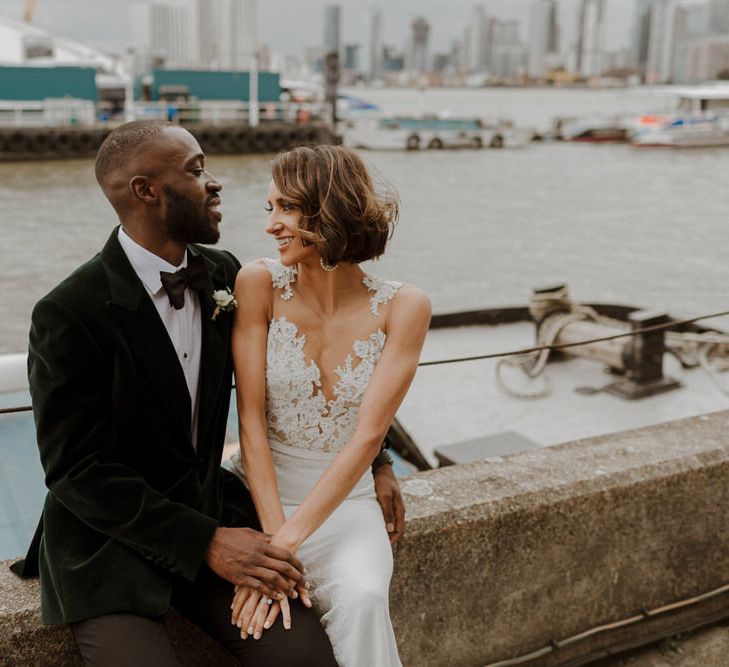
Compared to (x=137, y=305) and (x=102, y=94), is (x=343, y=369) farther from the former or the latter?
(x=102, y=94)

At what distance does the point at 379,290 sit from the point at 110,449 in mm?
694

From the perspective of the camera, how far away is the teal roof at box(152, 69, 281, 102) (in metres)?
39.6

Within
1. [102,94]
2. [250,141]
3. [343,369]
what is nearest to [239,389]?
[343,369]

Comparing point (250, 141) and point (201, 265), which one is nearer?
point (201, 265)

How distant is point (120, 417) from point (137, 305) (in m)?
0.22

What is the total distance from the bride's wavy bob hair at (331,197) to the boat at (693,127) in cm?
4632

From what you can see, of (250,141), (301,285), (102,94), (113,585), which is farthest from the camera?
(102,94)

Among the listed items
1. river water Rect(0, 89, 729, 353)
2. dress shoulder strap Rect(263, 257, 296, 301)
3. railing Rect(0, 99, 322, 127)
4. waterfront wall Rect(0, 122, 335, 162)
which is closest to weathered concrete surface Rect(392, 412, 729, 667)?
dress shoulder strap Rect(263, 257, 296, 301)

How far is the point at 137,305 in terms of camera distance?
1.83m

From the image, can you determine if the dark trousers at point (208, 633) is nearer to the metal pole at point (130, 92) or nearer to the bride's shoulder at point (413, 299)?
the bride's shoulder at point (413, 299)

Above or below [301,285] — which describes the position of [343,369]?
below

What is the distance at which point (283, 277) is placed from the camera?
83.6 inches

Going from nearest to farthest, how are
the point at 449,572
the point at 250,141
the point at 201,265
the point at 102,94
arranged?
the point at 201,265 → the point at 449,572 → the point at 250,141 → the point at 102,94

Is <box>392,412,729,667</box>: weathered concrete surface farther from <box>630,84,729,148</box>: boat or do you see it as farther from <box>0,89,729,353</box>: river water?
<box>630,84,729,148</box>: boat
